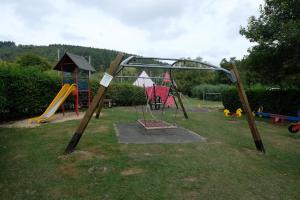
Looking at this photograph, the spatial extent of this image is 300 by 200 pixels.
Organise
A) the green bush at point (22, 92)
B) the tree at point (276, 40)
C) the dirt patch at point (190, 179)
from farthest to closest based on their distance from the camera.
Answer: the green bush at point (22, 92), the tree at point (276, 40), the dirt patch at point (190, 179)

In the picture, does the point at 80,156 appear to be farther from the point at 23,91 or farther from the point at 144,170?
the point at 23,91

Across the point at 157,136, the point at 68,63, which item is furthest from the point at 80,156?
the point at 68,63

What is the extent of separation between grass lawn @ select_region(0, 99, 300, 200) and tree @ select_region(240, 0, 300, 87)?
4.07m

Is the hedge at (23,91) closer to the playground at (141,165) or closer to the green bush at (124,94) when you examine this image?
the playground at (141,165)

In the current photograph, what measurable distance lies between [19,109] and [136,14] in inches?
279

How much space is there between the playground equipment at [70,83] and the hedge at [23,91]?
2.06 ft

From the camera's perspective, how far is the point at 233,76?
201 inches

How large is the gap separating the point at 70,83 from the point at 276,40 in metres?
9.38

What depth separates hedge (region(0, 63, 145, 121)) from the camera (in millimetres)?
8156

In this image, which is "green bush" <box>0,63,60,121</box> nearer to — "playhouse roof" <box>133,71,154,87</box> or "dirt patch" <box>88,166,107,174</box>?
"playhouse roof" <box>133,71,154,87</box>

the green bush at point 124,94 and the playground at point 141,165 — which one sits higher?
the green bush at point 124,94

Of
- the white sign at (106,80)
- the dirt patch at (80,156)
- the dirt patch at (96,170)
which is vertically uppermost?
the white sign at (106,80)

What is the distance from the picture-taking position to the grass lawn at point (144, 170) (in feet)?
9.45

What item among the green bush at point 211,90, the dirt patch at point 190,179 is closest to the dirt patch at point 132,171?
the dirt patch at point 190,179
